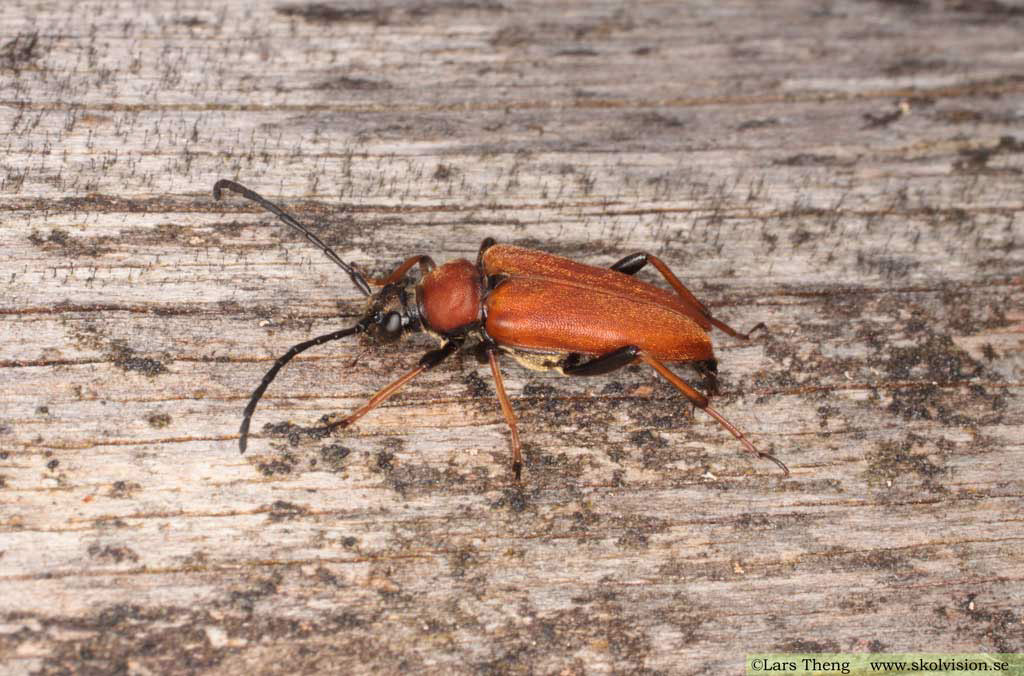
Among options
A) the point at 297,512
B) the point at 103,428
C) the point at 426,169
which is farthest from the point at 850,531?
the point at 103,428

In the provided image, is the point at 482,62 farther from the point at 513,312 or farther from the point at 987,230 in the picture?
the point at 987,230

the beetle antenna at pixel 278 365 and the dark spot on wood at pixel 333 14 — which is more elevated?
the dark spot on wood at pixel 333 14

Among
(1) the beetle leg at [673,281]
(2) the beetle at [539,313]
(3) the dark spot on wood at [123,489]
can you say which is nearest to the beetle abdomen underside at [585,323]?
(2) the beetle at [539,313]

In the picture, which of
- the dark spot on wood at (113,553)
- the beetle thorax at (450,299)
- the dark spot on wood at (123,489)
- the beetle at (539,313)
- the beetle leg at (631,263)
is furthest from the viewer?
the beetle leg at (631,263)

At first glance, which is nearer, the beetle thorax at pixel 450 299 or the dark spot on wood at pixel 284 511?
the dark spot on wood at pixel 284 511

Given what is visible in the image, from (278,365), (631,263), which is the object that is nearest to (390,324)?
(278,365)

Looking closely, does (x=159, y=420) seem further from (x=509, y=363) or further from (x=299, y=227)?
(x=509, y=363)

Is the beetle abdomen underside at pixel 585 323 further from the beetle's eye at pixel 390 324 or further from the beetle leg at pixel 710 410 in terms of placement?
the beetle's eye at pixel 390 324
